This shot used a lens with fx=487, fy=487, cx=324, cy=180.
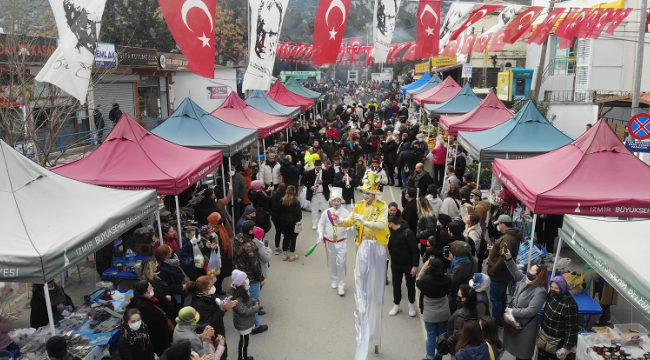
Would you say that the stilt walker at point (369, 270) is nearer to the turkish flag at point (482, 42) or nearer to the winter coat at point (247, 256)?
the winter coat at point (247, 256)

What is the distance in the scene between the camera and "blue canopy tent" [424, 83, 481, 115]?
16.1m

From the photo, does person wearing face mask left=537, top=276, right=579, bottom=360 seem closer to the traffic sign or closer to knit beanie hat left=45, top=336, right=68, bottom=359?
knit beanie hat left=45, top=336, right=68, bottom=359

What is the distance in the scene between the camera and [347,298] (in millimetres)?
7535

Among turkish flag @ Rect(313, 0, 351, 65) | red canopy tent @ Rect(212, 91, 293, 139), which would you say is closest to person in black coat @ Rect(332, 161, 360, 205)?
turkish flag @ Rect(313, 0, 351, 65)

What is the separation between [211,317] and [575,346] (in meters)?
3.67

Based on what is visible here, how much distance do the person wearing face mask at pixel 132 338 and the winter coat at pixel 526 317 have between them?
3.77 m

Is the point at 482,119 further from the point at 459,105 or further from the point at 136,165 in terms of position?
the point at 136,165

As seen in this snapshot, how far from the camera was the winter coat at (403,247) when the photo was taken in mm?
6301

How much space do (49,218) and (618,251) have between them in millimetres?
5434

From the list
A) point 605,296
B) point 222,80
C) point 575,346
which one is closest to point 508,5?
point 605,296

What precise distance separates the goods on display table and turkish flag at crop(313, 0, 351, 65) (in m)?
6.35

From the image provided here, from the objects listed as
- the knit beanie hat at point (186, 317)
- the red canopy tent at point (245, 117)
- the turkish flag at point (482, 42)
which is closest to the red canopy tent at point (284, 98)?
the red canopy tent at point (245, 117)

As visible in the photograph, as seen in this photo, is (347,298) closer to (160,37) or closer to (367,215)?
(367,215)

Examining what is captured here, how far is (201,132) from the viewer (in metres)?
10.6
